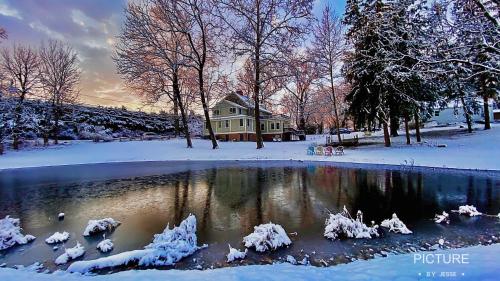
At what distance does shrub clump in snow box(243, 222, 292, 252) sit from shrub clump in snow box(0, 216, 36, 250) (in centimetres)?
489

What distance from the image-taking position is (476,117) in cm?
5075

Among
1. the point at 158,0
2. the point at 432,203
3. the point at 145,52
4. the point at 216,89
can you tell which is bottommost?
the point at 432,203

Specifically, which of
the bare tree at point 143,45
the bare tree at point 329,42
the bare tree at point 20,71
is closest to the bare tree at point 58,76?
the bare tree at point 20,71

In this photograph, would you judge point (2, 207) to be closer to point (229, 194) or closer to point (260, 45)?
point (229, 194)

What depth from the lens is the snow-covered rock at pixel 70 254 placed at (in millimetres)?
5660

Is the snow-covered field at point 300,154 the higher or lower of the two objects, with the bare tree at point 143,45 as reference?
lower

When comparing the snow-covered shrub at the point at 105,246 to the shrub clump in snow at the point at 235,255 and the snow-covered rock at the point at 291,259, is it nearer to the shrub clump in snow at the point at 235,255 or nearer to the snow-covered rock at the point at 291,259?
the shrub clump in snow at the point at 235,255

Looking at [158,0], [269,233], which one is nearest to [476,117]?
[158,0]

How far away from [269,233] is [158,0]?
26.2 m

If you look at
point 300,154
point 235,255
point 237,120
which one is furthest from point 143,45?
point 235,255

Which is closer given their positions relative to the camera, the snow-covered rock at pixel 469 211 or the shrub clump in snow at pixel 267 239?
the shrub clump in snow at pixel 267 239

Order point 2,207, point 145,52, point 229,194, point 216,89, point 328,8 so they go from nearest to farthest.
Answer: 1. point 2,207
2. point 229,194
3. point 145,52
4. point 328,8
5. point 216,89

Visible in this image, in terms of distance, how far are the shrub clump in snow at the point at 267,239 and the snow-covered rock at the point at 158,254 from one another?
1124 mm

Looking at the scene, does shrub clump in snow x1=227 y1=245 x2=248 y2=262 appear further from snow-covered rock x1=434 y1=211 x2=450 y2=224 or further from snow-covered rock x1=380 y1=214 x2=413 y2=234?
snow-covered rock x1=434 y1=211 x2=450 y2=224
